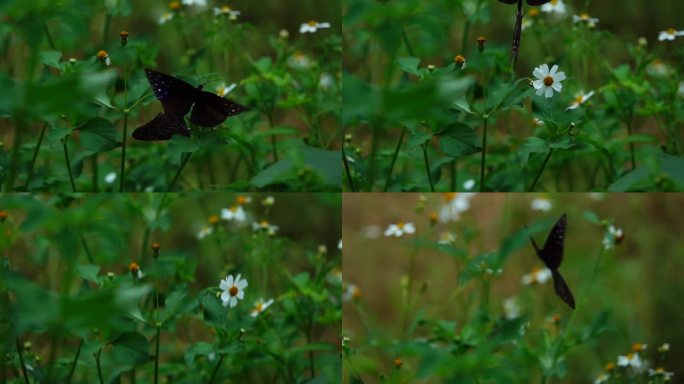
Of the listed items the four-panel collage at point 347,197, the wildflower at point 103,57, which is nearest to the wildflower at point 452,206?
the four-panel collage at point 347,197

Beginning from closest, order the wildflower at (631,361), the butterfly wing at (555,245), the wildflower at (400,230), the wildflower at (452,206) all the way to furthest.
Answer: the butterfly wing at (555,245) < the wildflower at (631,361) < the wildflower at (400,230) < the wildflower at (452,206)

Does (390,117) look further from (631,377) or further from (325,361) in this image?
(631,377)

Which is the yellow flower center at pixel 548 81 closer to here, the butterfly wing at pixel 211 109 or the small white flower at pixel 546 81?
the small white flower at pixel 546 81

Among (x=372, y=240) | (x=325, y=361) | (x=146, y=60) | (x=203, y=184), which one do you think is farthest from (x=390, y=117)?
(x=372, y=240)

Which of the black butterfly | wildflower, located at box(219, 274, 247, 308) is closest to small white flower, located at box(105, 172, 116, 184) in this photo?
wildflower, located at box(219, 274, 247, 308)

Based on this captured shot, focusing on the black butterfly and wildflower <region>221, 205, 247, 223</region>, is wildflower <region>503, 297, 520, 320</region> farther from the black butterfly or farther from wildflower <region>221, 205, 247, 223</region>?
wildflower <region>221, 205, 247, 223</region>
